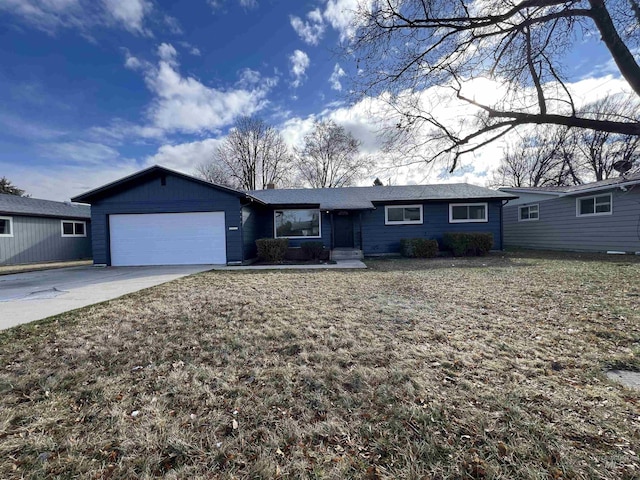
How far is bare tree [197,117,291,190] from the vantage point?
2750 centimetres

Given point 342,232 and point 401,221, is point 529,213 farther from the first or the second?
point 342,232

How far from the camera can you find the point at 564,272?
7.62 m

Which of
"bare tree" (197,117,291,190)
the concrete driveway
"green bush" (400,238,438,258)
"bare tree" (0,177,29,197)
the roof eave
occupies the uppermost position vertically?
"bare tree" (197,117,291,190)

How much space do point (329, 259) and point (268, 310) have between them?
814 centimetres

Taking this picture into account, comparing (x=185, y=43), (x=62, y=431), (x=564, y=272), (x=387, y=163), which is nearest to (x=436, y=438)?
(x=62, y=431)

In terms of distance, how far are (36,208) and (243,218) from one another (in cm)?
1232

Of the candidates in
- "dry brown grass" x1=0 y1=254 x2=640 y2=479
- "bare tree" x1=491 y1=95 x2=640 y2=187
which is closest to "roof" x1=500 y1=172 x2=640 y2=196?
"dry brown grass" x1=0 y1=254 x2=640 y2=479

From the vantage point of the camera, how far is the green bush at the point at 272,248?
38.5ft

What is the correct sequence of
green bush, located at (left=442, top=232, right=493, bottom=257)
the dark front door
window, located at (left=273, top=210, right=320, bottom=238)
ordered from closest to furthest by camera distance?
green bush, located at (left=442, top=232, right=493, bottom=257) → window, located at (left=273, top=210, right=320, bottom=238) → the dark front door

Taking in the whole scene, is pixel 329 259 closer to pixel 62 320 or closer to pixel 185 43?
pixel 62 320

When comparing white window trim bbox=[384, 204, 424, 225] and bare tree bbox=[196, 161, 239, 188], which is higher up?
bare tree bbox=[196, 161, 239, 188]

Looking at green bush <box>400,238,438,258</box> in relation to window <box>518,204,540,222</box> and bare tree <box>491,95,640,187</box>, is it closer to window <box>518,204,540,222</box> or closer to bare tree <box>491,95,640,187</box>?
window <box>518,204,540,222</box>

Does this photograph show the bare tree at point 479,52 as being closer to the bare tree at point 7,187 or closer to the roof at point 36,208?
the roof at point 36,208

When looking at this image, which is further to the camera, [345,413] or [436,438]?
[345,413]
